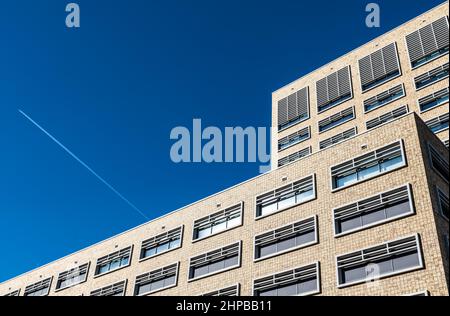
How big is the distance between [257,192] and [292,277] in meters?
6.90

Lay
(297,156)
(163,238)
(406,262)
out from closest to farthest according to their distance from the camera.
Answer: (406,262) < (163,238) < (297,156)

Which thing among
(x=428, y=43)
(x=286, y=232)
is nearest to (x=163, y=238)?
(x=286, y=232)

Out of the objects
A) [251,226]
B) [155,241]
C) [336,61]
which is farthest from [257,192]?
[336,61]

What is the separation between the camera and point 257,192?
102 feet

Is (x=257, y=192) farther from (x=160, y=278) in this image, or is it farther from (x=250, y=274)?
(x=160, y=278)

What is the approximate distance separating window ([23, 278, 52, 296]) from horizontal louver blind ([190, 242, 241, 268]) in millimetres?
15977

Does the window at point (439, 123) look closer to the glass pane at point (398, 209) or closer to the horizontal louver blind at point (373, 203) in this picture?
the horizontal louver blind at point (373, 203)

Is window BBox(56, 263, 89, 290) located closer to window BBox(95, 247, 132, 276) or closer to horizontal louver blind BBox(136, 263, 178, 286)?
window BBox(95, 247, 132, 276)

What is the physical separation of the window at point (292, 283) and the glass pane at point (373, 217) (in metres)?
3.22

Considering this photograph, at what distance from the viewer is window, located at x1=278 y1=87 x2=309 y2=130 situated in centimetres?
4947

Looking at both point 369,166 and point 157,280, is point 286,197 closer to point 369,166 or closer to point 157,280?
point 369,166

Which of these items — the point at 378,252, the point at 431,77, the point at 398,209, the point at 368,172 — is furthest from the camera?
the point at 431,77

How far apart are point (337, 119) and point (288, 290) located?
23.3 meters

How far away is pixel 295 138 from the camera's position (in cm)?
4781
